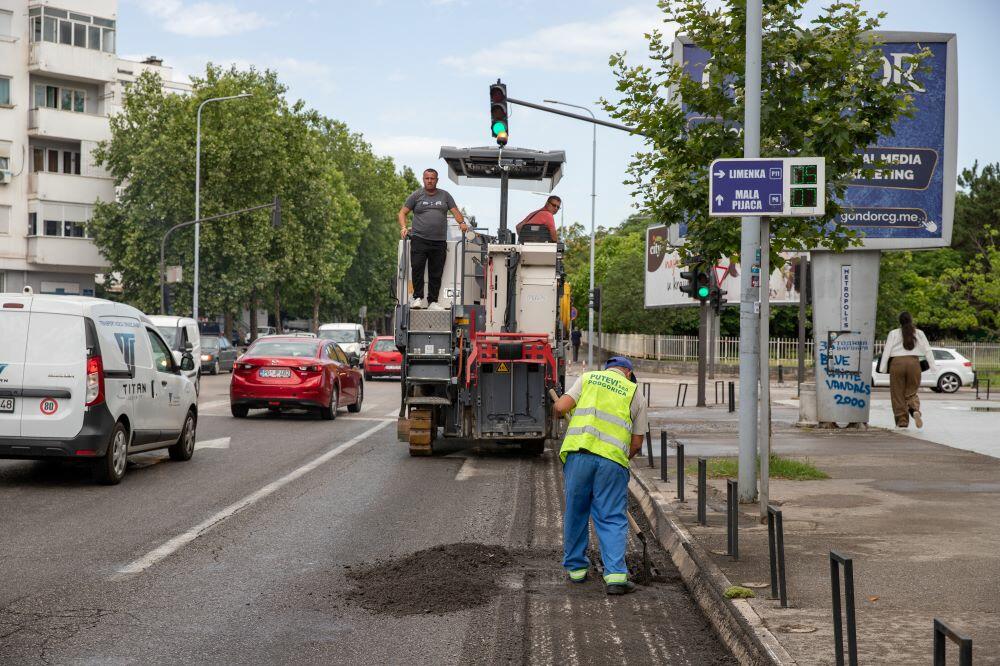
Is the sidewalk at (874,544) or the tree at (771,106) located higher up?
the tree at (771,106)

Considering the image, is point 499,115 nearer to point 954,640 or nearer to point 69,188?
point 954,640

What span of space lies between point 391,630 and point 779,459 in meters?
8.35

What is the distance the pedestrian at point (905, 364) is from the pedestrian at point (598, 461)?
41.9 ft

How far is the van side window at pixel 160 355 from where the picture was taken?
14.1m

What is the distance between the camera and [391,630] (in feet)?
21.1

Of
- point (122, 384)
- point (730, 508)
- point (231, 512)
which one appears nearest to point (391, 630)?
point (730, 508)

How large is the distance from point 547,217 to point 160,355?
228 inches

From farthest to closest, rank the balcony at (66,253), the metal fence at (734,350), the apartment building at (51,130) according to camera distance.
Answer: the balcony at (66,253), the apartment building at (51,130), the metal fence at (734,350)

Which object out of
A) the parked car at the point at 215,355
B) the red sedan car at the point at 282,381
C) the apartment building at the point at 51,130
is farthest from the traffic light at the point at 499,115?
the apartment building at the point at 51,130

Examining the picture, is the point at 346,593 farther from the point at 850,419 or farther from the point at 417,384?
the point at 850,419

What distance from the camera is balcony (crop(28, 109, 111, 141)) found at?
181 ft

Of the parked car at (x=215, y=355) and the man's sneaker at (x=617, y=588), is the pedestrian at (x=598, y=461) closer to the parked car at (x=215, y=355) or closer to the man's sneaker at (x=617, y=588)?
the man's sneaker at (x=617, y=588)

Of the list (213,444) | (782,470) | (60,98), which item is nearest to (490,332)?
(213,444)

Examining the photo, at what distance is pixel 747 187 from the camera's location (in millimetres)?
9750
